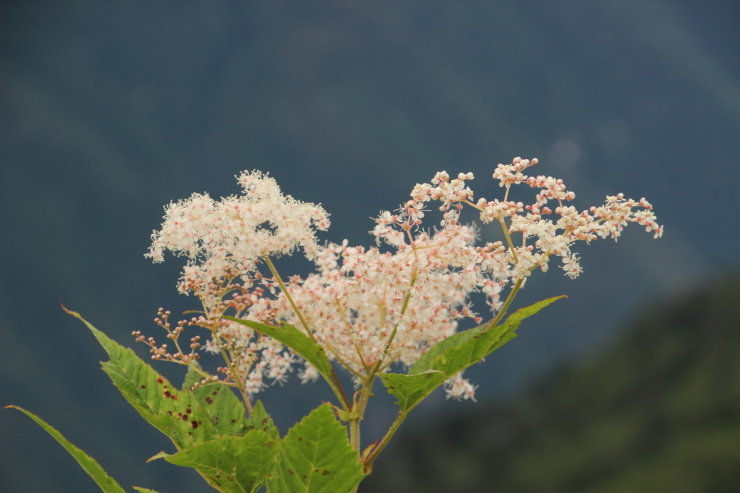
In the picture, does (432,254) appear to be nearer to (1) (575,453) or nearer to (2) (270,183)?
(2) (270,183)

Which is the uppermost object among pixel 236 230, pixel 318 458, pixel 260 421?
pixel 236 230

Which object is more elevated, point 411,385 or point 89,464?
point 89,464

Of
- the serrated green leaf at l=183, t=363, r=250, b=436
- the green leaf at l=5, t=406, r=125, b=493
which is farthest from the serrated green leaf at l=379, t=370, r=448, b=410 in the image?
the green leaf at l=5, t=406, r=125, b=493

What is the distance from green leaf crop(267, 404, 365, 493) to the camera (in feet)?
3.48

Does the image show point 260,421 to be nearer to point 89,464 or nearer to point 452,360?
point 89,464

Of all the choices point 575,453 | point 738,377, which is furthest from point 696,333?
point 575,453

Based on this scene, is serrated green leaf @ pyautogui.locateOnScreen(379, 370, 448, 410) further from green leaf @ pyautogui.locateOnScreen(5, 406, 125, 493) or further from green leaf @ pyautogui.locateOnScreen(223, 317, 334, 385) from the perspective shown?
green leaf @ pyautogui.locateOnScreen(5, 406, 125, 493)

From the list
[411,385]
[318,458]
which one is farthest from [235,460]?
[411,385]

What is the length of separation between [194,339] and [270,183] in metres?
0.38

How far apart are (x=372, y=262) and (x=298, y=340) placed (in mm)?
205

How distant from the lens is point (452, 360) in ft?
3.75

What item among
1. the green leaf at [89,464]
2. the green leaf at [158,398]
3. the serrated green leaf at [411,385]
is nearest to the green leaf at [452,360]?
the serrated green leaf at [411,385]

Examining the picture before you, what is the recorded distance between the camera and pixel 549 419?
1308cm

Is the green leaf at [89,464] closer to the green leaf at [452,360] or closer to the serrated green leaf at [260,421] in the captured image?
the serrated green leaf at [260,421]
